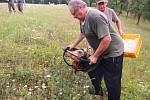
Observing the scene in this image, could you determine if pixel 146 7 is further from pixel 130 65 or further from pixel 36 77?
pixel 36 77

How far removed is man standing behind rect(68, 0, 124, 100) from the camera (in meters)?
6.04

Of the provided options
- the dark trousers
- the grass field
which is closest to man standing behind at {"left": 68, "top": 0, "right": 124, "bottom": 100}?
the dark trousers

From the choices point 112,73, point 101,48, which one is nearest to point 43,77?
point 112,73

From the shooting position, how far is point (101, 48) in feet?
20.3

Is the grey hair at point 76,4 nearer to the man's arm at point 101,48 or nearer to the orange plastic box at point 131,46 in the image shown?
the man's arm at point 101,48

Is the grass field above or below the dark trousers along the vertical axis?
below

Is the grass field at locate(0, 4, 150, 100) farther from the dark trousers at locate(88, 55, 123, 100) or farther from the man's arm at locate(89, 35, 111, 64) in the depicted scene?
the man's arm at locate(89, 35, 111, 64)

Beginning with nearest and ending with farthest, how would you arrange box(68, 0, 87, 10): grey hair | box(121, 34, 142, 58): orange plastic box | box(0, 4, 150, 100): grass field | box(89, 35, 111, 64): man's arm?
box(68, 0, 87, 10): grey hair, box(89, 35, 111, 64): man's arm, box(0, 4, 150, 100): grass field, box(121, 34, 142, 58): orange plastic box

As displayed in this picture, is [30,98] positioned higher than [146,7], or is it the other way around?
[30,98]

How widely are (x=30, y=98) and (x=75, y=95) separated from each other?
0.85 metres

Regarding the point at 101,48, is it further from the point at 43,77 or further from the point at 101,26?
the point at 43,77

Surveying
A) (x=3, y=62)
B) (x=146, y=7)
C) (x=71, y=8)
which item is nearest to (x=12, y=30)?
(x=3, y=62)

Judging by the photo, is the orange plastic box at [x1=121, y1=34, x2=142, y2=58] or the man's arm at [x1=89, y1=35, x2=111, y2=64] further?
the orange plastic box at [x1=121, y1=34, x2=142, y2=58]

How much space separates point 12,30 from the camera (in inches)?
524
